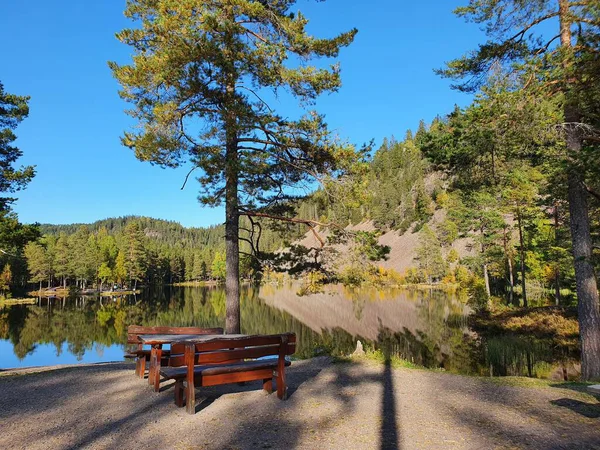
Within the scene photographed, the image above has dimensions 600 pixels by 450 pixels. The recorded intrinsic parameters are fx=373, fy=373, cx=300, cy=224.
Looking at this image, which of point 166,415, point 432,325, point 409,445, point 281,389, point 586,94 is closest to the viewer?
point 409,445

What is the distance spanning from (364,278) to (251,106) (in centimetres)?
575

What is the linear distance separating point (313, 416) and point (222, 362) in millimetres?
Result: 1476

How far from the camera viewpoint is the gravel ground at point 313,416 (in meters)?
4.36

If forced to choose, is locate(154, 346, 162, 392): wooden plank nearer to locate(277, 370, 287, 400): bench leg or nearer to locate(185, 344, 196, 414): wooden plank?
locate(185, 344, 196, 414): wooden plank

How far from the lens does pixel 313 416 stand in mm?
5160

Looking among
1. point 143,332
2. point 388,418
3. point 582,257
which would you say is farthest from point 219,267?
point 388,418

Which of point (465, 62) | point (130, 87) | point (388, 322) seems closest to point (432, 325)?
point (388, 322)

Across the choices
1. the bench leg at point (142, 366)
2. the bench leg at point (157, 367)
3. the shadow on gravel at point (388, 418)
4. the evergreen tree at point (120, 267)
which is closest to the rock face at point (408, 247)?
the evergreen tree at point (120, 267)

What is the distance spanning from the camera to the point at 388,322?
28359 millimetres

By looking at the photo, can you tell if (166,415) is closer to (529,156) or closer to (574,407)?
(574,407)

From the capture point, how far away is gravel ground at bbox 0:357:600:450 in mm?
4359

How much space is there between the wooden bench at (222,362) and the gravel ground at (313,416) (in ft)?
0.95

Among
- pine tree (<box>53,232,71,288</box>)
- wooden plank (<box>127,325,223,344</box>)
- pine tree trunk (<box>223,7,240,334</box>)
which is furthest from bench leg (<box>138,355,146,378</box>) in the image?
pine tree (<box>53,232,71,288</box>)

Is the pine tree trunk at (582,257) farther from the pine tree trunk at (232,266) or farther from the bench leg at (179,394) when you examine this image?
the bench leg at (179,394)
